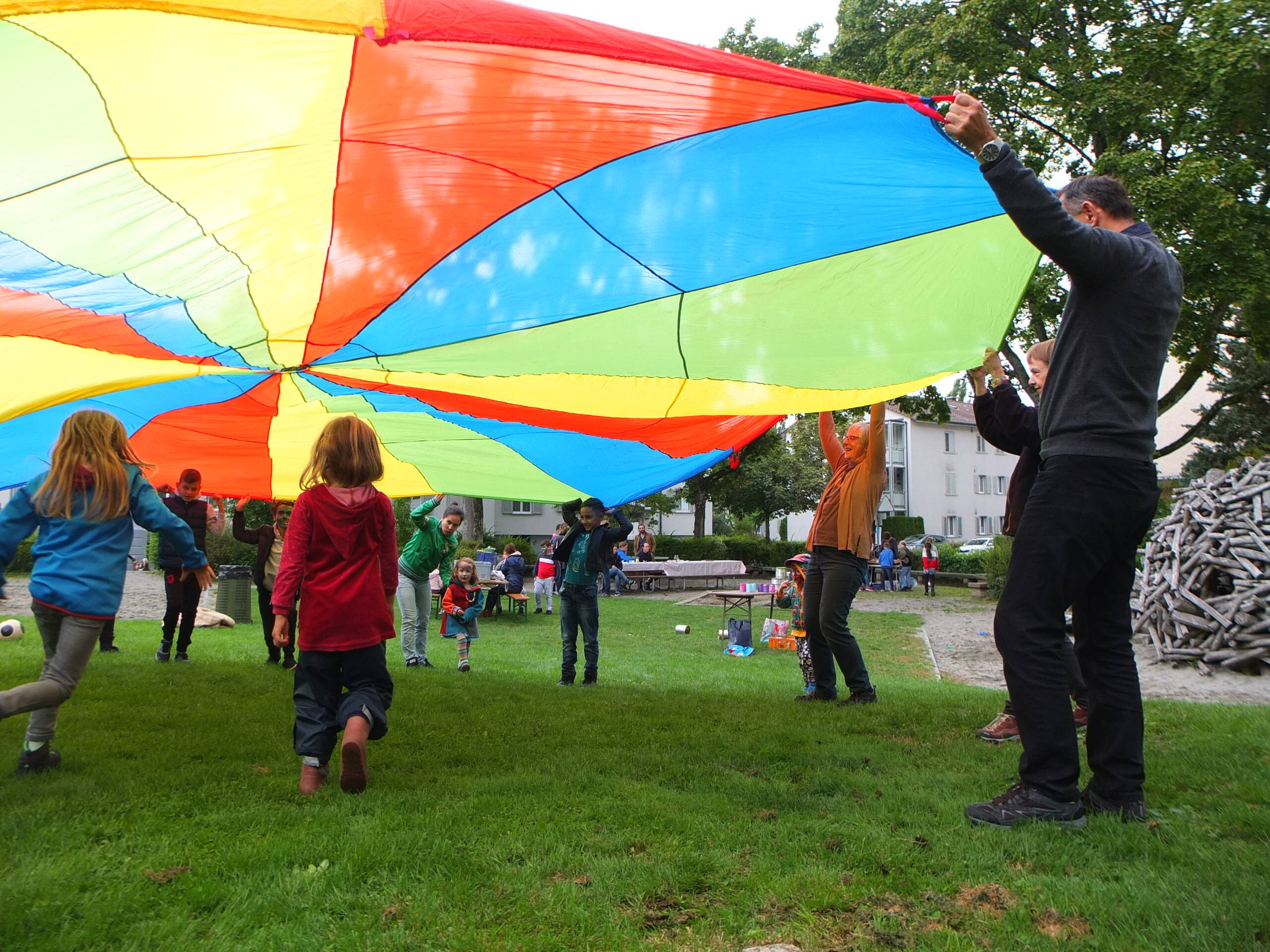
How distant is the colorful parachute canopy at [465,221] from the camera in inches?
119

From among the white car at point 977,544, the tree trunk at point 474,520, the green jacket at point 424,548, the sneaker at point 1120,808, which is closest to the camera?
the sneaker at point 1120,808

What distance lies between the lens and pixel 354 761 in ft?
11.2

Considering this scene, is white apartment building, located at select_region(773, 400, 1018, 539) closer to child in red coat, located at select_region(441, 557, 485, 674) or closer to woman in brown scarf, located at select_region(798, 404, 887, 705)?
child in red coat, located at select_region(441, 557, 485, 674)

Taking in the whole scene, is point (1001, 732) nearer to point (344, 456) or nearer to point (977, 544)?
point (344, 456)

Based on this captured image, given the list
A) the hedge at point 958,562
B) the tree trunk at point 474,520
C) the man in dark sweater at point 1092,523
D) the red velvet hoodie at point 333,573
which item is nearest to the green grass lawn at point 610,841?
the man in dark sweater at point 1092,523

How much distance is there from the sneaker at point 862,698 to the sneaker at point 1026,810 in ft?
9.13

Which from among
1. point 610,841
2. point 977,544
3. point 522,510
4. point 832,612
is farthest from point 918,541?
point 610,841

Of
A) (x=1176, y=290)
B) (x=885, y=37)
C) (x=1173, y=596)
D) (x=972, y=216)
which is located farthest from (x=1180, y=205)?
(x=1176, y=290)

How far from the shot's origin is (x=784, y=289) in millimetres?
4383

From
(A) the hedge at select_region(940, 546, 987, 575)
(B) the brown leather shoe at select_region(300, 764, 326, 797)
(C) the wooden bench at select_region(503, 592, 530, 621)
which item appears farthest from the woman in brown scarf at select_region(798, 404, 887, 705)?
(A) the hedge at select_region(940, 546, 987, 575)

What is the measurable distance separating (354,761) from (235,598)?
10303 millimetres

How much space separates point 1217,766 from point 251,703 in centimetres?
525

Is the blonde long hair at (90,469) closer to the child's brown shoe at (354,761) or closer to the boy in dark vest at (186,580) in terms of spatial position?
the child's brown shoe at (354,761)

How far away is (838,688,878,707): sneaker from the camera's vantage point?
5770 mm
